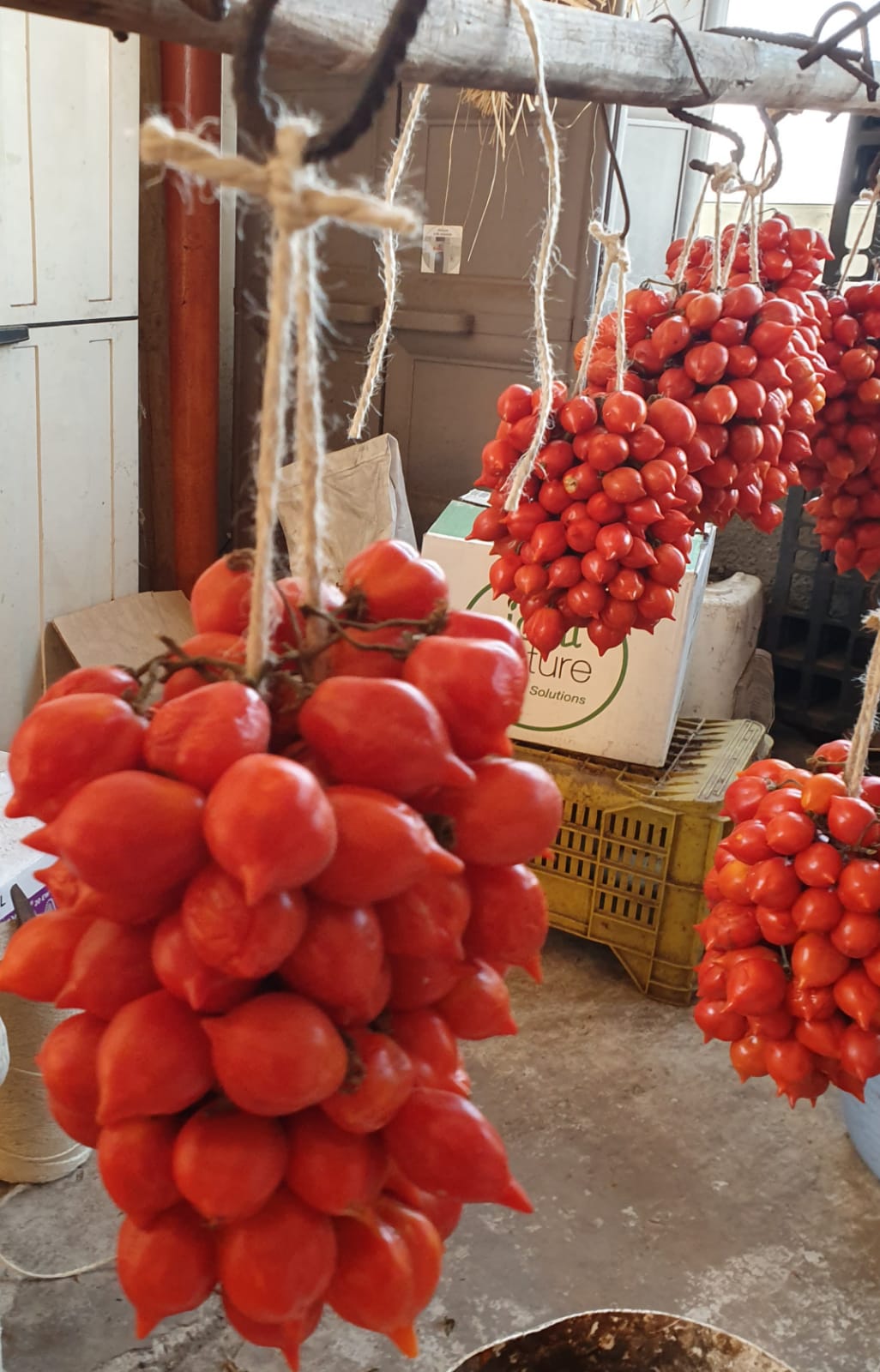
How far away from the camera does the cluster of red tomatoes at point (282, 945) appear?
1.54 ft

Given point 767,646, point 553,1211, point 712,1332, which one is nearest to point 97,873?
point 712,1332

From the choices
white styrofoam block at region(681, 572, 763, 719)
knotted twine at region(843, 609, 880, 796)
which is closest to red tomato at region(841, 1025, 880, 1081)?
knotted twine at region(843, 609, 880, 796)

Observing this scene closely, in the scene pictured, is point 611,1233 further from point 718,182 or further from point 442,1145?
point 718,182

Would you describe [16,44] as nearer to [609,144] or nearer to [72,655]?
[72,655]

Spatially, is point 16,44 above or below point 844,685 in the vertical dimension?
above

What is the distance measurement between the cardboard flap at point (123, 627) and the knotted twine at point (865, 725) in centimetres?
198

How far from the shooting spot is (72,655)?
2781 millimetres

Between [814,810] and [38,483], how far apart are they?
2.13m

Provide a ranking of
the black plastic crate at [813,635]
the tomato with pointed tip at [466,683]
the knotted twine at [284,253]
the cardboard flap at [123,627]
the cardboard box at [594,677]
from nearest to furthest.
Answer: the knotted twine at [284,253]
the tomato with pointed tip at [466,683]
the cardboard box at [594,677]
the cardboard flap at [123,627]
the black plastic crate at [813,635]

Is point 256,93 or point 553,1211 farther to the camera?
point 553,1211

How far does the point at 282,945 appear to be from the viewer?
18.6 inches

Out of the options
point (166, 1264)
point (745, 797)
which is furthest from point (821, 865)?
point (166, 1264)

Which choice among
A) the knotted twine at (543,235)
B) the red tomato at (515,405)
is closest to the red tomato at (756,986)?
the knotted twine at (543,235)

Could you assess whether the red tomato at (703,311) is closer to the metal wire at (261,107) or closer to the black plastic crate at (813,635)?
the metal wire at (261,107)
